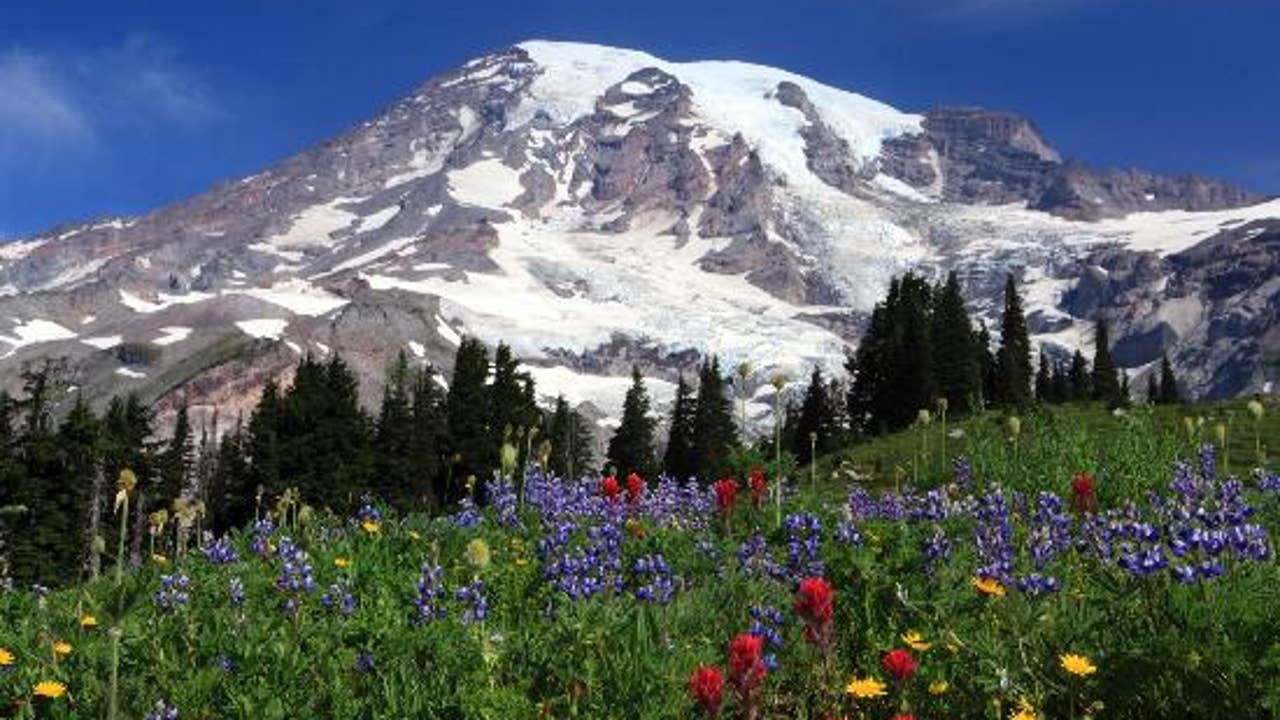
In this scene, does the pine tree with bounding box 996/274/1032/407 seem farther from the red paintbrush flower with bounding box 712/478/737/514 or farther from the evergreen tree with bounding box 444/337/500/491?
the red paintbrush flower with bounding box 712/478/737/514

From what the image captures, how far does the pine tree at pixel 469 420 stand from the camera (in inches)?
2965

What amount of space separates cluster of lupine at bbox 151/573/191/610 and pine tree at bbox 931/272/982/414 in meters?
68.3

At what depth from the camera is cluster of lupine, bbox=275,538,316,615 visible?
8.79m

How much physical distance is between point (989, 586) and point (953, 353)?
7659cm

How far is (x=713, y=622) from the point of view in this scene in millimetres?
7633

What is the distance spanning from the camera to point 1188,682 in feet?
18.3

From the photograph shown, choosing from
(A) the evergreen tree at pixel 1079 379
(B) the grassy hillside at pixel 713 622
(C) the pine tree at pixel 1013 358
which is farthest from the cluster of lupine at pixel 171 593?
(A) the evergreen tree at pixel 1079 379

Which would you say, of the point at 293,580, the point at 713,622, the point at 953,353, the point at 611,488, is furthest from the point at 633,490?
the point at 953,353

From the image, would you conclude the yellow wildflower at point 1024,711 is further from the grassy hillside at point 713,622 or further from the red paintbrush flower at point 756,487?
the red paintbrush flower at point 756,487

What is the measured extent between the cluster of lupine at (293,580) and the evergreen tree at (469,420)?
63.5 m

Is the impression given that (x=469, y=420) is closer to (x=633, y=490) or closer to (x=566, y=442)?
(x=566, y=442)

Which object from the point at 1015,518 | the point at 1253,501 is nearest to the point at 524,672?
the point at 1015,518

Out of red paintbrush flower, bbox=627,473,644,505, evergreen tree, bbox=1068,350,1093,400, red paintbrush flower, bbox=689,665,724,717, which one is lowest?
red paintbrush flower, bbox=689,665,724,717

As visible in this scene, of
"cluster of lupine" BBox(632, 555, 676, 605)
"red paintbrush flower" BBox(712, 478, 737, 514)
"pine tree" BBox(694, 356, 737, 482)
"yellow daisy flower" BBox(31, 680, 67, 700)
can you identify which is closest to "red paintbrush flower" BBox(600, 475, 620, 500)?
"red paintbrush flower" BBox(712, 478, 737, 514)
